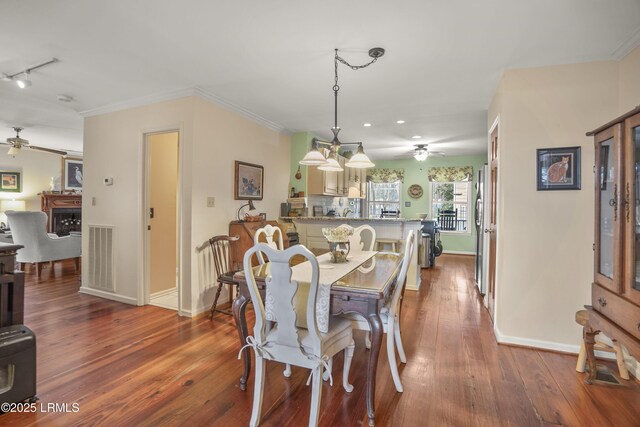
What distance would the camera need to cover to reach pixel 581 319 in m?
2.29

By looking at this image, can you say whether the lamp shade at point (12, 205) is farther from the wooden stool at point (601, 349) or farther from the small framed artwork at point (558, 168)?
the wooden stool at point (601, 349)

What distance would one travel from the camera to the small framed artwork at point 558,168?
2609 mm

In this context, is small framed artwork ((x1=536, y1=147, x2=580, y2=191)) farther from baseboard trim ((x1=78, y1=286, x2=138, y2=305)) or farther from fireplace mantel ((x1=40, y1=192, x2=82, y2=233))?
fireplace mantel ((x1=40, y1=192, x2=82, y2=233))

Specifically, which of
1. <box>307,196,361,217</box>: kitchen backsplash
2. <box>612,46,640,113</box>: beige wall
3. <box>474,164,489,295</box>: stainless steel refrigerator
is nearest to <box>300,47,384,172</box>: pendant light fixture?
<box>612,46,640,113</box>: beige wall

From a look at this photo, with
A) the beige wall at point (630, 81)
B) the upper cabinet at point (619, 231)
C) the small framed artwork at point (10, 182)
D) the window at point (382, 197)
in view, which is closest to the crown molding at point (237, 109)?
the upper cabinet at point (619, 231)

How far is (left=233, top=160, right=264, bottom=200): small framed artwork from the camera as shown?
3.99 meters

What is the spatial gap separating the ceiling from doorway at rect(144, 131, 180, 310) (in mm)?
683

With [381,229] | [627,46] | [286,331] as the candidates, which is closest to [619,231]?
[627,46]

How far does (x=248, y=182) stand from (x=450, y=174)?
5505mm

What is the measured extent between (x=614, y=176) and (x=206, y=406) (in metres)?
2.70

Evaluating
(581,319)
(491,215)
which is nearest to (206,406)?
(581,319)

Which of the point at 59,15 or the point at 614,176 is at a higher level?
the point at 59,15

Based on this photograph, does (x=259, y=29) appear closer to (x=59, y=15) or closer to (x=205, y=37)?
(x=205, y=37)

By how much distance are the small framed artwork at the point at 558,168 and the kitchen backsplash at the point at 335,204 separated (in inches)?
133
